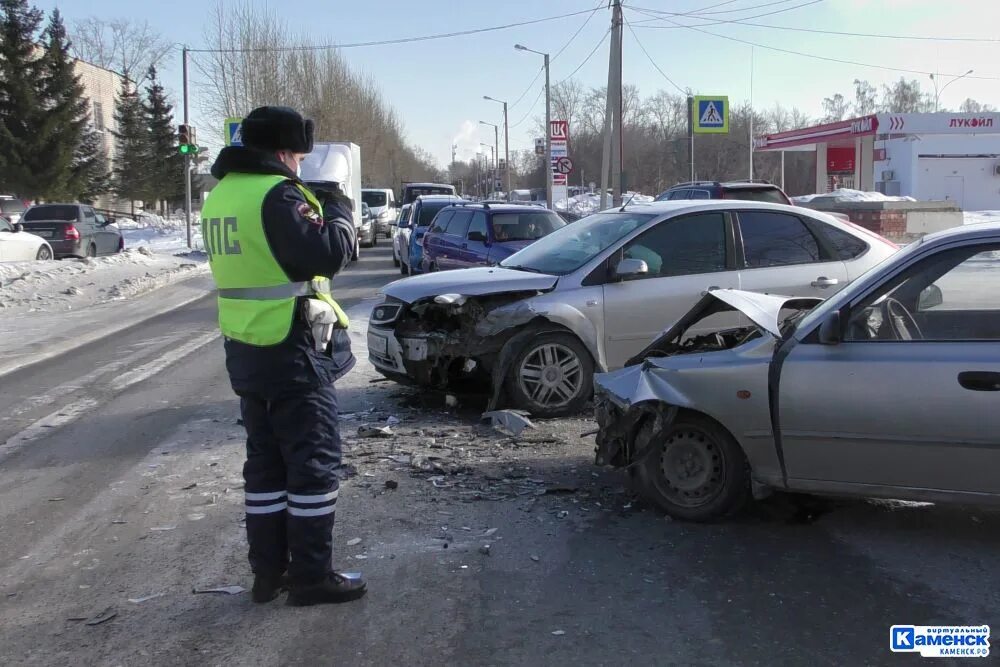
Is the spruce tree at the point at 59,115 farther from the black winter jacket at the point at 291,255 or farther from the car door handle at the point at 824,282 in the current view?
the black winter jacket at the point at 291,255

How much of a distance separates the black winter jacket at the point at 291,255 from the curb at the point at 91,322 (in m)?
6.96

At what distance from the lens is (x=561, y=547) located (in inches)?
167

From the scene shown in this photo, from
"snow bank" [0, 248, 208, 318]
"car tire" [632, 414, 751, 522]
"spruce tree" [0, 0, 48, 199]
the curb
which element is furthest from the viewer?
"spruce tree" [0, 0, 48, 199]

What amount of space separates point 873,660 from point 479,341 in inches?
156

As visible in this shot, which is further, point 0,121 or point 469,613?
point 0,121

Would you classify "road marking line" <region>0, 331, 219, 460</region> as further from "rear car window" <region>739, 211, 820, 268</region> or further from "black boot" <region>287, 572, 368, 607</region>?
"rear car window" <region>739, 211, 820, 268</region>

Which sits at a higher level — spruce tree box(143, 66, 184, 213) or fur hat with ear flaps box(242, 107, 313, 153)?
spruce tree box(143, 66, 184, 213)

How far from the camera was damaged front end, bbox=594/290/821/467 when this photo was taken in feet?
14.2

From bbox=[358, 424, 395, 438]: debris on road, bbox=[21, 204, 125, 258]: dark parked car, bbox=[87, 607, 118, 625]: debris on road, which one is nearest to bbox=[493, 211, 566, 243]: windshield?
bbox=[358, 424, 395, 438]: debris on road

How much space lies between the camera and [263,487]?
3594mm

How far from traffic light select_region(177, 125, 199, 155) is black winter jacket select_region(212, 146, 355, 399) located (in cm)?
2386

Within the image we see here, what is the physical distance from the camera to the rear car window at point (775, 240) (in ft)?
23.2

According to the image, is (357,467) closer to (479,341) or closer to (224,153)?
(479,341)

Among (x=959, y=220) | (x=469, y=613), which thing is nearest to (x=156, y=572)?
(x=469, y=613)
